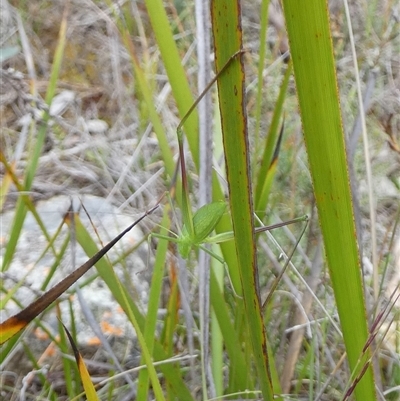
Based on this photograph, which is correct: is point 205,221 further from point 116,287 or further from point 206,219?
point 116,287

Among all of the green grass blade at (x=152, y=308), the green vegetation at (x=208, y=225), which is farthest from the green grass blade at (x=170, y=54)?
the green grass blade at (x=152, y=308)

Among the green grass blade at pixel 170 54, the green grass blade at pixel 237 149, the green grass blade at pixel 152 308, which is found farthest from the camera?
the green grass blade at pixel 152 308

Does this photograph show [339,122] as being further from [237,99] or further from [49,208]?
[49,208]

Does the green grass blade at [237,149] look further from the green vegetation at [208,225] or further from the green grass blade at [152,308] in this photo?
the green grass blade at [152,308]

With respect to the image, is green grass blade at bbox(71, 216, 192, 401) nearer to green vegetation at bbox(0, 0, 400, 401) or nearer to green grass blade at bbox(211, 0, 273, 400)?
green vegetation at bbox(0, 0, 400, 401)

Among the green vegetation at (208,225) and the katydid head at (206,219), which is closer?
the green vegetation at (208,225)

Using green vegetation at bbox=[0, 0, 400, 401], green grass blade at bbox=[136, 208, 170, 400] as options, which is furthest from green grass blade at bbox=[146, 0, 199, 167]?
green grass blade at bbox=[136, 208, 170, 400]
